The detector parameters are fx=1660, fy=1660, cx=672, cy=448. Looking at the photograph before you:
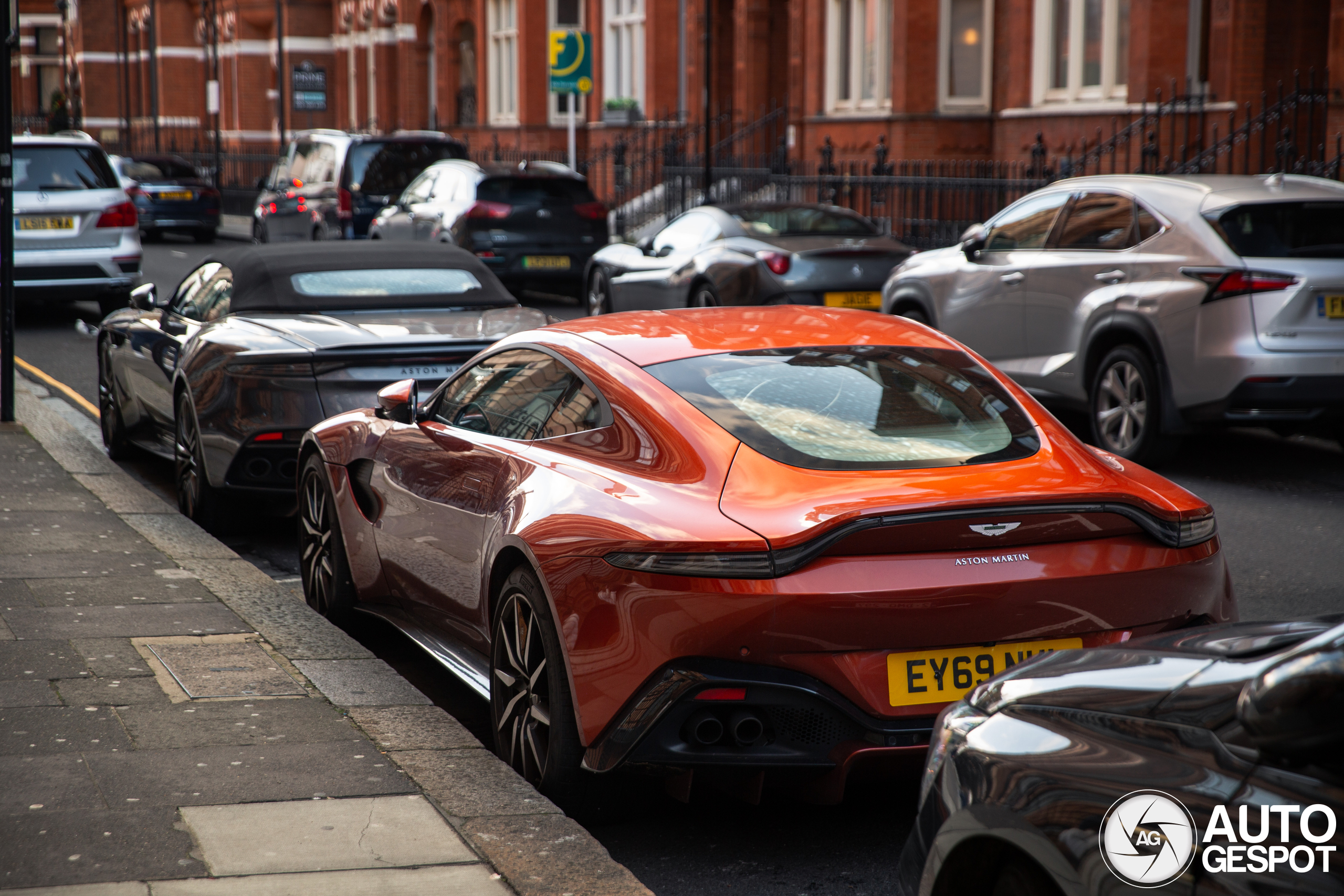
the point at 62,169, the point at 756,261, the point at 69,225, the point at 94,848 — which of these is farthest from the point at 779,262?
the point at 94,848

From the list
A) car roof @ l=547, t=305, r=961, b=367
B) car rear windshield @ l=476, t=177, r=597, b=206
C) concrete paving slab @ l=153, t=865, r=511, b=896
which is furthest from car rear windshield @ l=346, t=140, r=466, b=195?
concrete paving slab @ l=153, t=865, r=511, b=896

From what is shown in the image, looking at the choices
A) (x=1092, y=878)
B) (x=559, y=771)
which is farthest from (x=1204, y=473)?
(x=1092, y=878)

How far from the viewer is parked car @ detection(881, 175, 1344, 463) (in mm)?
8953

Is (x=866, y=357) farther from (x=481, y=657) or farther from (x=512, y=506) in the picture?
(x=481, y=657)

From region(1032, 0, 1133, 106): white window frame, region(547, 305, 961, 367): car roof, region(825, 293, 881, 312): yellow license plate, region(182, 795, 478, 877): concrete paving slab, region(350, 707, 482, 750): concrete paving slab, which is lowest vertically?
region(350, 707, 482, 750): concrete paving slab

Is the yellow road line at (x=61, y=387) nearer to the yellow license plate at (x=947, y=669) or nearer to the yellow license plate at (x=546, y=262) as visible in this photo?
the yellow license plate at (x=546, y=262)

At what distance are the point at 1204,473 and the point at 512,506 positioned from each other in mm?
6177

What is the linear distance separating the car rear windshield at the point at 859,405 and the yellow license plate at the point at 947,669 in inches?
21.7

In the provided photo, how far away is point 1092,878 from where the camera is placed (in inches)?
90.8

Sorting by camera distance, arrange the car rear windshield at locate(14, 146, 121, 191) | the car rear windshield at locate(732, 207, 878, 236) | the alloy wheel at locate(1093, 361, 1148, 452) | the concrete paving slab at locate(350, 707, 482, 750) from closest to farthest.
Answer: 1. the concrete paving slab at locate(350, 707, 482, 750)
2. the alloy wheel at locate(1093, 361, 1148, 452)
3. the car rear windshield at locate(732, 207, 878, 236)
4. the car rear windshield at locate(14, 146, 121, 191)

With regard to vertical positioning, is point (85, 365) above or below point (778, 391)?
below

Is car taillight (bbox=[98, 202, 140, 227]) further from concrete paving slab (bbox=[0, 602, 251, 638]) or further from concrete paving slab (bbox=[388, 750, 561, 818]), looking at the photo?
concrete paving slab (bbox=[388, 750, 561, 818])

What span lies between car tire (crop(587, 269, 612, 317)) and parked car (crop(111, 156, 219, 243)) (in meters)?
17.9

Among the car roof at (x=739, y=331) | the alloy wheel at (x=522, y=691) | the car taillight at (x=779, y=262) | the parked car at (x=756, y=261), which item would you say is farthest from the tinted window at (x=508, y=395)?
the car taillight at (x=779, y=262)
